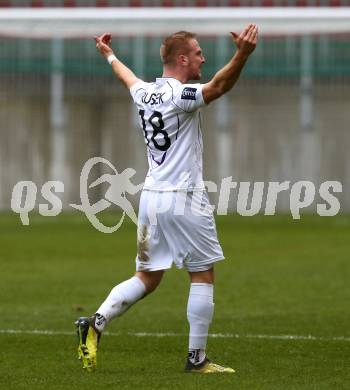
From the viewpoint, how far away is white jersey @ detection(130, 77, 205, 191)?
313 inches

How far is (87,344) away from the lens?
784 cm

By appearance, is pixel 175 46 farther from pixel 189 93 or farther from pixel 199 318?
pixel 199 318

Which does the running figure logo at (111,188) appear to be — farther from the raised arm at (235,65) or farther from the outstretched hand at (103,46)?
the raised arm at (235,65)

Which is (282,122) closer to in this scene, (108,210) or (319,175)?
(319,175)

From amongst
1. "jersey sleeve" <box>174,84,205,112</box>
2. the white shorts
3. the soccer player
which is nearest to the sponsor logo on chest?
the soccer player

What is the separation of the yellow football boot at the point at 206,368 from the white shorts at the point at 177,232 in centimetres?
59

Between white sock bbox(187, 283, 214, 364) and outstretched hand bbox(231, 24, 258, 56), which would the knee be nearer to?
white sock bbox(187, 283, 214, 364)

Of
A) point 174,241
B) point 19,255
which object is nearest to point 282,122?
point 19,255

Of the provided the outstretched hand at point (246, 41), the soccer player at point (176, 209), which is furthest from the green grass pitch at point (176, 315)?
the outstretched hand at point (246, 41)

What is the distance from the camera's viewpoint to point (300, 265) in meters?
16.5

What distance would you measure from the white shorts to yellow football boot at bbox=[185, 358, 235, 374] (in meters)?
0.59

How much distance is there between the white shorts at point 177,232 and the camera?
791cm

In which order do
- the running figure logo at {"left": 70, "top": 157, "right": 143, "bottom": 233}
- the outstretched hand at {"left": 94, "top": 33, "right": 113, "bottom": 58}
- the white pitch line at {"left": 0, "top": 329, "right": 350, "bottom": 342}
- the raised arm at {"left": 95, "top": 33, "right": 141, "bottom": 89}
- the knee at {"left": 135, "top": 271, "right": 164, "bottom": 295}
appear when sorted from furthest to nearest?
the running figure logo at {"left": 70, "top": 157, "right": 143, "bottom": 233} < the white pitch line at {"left": 0, "top": 329, "right": 350, "bottom": 342} < the outstretched hand at {"left": 94, "top": 33, "right": 113, "bottom": 58} < the raised arm at {"left": 95, "top": 33, "right": 141, "bottom": 89} < the knee at {"left": 135, "top": 271, "right": 164, "bottom": 295}

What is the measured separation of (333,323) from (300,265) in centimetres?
591
